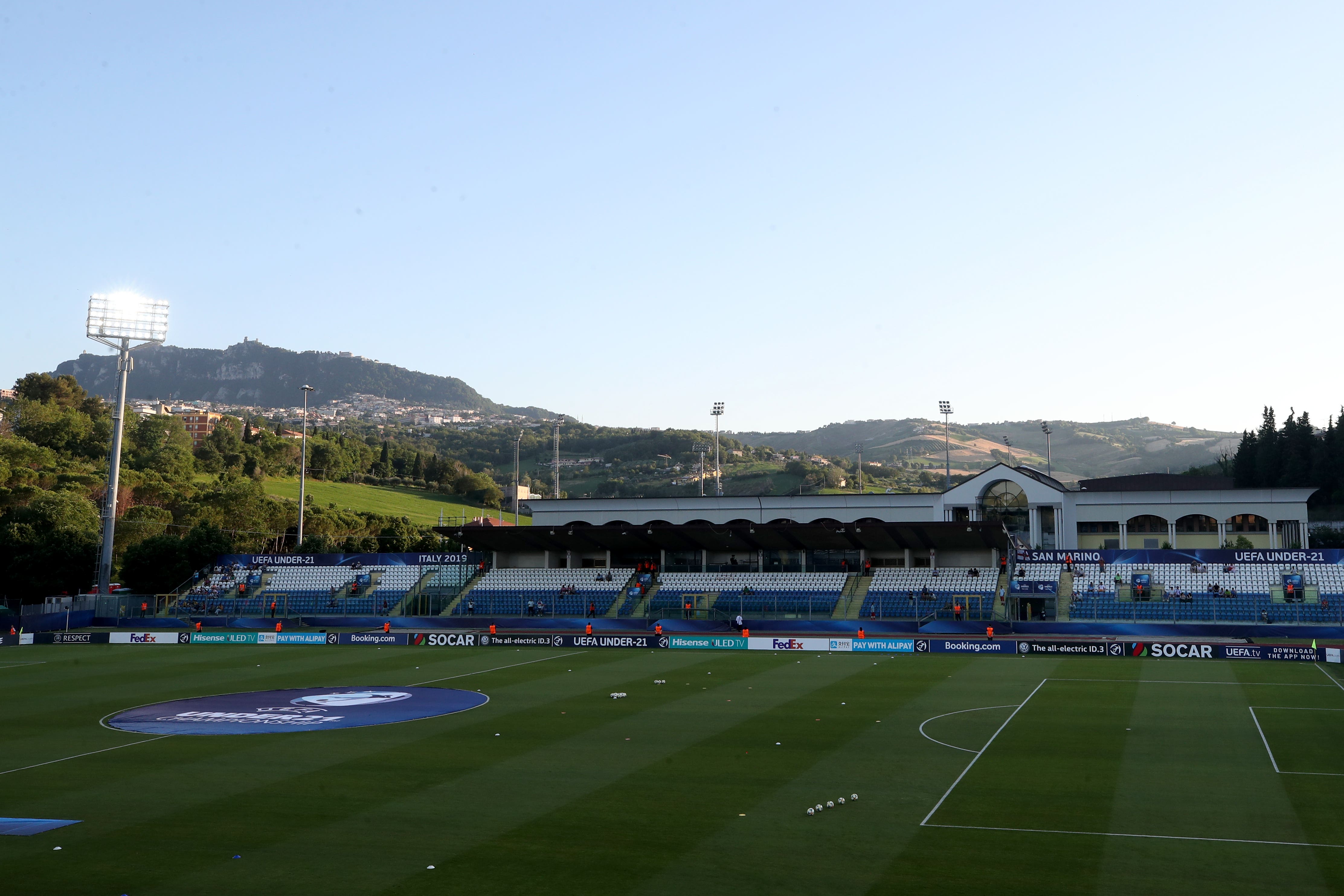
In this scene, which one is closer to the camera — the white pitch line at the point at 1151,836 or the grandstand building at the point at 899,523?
the white pitch line at the point at 1151,836

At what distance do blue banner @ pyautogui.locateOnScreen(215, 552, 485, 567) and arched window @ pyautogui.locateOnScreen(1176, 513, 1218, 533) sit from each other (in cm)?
4828

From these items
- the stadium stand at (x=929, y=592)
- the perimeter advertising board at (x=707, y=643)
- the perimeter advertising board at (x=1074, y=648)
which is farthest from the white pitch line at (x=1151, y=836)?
the stadium stand at (x=929, y=592)

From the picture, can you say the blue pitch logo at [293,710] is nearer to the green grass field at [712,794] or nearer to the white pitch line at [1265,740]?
the green grass field at [712,794]

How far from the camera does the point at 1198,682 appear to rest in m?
35.8

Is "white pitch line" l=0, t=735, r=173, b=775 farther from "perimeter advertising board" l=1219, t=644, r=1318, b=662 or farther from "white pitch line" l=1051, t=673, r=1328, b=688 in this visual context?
"perimeter advertising board" l=1219, t=644, r=1318, b=662

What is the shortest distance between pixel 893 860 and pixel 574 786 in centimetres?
707

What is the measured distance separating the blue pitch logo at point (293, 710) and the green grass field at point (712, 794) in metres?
0.97

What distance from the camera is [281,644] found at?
54875mm

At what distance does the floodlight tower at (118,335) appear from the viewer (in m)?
64.2

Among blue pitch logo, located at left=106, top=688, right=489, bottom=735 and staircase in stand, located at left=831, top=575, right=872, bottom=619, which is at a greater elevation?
staircase in stand, located at left=831, top=575, right=872, bottom=619

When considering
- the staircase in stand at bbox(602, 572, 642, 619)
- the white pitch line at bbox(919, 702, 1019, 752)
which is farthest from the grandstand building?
the white pitch line at bbox(919, 702, 1019, 752)

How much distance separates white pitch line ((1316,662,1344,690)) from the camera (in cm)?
3447

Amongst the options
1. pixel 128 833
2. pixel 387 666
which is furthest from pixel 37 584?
pixel 128 833

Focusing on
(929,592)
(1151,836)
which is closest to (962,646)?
(929,592)
